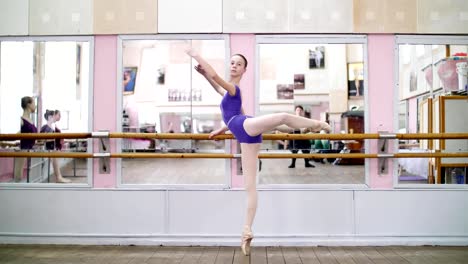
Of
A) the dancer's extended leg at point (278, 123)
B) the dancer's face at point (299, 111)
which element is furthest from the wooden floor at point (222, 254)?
the dancer's face at point (299, 111)

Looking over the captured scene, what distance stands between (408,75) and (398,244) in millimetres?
1646

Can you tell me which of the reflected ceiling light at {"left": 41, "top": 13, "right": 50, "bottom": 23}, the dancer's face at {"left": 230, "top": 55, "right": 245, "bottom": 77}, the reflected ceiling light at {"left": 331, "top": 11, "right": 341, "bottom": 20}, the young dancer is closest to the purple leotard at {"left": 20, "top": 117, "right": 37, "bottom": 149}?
the reflected ceiling light at {"left": 41, "top": 13, "right": 50, "bottom": 23}

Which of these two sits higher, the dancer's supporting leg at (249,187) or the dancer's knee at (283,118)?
the dancer's knee at (283,118)

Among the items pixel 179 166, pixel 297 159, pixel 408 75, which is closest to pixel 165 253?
pixel 179 166

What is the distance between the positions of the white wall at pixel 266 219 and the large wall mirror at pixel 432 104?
0.78ft

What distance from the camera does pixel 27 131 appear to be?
12.2 feet

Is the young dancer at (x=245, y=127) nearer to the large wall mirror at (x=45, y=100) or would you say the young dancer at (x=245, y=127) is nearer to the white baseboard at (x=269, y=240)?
the white baseboard at (x=269, y=240)

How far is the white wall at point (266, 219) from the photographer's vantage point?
137 inches

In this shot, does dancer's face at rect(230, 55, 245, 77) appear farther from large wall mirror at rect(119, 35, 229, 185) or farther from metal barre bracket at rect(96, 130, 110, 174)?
metal barre bracket at rect(96, 130, 110, 174)

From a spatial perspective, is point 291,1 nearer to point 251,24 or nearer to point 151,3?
point 251,24

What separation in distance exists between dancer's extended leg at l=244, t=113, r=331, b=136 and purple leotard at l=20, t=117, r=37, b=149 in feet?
7.63

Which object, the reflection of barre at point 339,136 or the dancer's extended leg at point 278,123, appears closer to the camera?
the dancer's extended leg at point 278,123

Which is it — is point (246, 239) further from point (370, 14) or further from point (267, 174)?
point (370, 14)

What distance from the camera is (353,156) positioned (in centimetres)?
350
